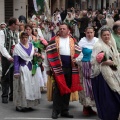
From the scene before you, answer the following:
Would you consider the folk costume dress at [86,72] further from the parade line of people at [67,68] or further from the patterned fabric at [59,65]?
the patterned fabric at [59,65]

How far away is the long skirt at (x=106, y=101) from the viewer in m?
6.56

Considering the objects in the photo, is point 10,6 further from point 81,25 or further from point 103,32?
point 103,32

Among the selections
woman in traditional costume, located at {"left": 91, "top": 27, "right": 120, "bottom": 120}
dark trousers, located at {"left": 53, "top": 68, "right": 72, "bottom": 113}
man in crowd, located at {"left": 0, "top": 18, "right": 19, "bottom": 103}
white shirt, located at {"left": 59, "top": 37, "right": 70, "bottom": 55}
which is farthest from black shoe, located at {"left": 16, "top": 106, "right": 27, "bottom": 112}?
woman in traditional costume, located at {"left": 91, "top": 27, "right": 120, "bottom": 120}

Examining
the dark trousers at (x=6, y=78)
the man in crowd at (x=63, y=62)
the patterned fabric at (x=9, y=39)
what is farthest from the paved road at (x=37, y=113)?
the patterned fabric at (x=9, y=39)

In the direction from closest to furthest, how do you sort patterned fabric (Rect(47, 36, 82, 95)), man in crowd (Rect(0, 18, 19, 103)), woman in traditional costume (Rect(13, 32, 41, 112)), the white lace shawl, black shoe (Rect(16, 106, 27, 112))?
the white lace shawl → patterned fabric (Rect(47, 36, 82, 95)) → woman in traditional costume (Rect(13, 32, 41, 112)) → black shoe (Rect(16, 106, 27, 112)) → man in crowd (Rect(0, 18, 19, 103))

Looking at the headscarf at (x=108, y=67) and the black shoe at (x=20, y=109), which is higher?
the headscarf at (x=108, y=67)

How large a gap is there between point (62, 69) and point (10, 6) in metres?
20.0

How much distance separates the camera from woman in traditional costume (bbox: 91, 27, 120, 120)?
6.56m

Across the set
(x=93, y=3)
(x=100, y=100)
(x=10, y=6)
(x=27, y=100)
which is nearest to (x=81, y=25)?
(x=10, y=6)

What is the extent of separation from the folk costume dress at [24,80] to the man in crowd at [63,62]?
0.71 meters

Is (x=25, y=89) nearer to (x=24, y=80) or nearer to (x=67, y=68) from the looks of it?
(x=24, y=80)

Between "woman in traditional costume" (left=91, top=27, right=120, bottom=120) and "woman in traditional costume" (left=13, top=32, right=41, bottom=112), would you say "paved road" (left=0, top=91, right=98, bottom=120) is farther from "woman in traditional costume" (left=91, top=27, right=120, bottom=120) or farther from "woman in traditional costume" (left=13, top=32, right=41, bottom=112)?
"woman in traditional costume" (left=91, top=27, right=120, bottom=120)

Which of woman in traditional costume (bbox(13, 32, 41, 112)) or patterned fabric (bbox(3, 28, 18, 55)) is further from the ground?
patterned fabric (bbox(3, 28, 18, 55))

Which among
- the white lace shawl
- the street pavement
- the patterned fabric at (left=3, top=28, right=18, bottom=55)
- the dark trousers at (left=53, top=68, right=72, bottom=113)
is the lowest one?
the street pavement
